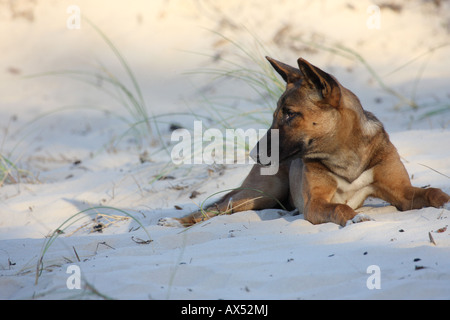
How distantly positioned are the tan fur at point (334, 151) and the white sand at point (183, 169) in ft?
0.55

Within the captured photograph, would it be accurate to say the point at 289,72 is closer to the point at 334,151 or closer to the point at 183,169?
the point at 334,151

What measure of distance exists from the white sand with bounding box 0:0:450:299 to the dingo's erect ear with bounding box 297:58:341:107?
94 cm

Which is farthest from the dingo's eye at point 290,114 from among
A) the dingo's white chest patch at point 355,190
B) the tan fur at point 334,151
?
the dingo's white chest patch at point 355,190

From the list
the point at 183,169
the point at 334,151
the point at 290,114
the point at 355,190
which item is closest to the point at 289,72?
the point at 290,114

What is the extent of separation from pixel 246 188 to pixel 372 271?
220 cm

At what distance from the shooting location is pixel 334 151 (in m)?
4.45

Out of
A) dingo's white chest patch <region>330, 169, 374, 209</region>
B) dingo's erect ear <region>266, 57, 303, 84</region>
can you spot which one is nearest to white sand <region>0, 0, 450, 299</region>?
dingo's white chest patch <region>330, 169, 374, 209</region>

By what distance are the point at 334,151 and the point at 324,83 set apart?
556mm

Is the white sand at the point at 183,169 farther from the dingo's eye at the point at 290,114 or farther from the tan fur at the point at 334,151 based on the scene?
the dingo's eye at the point at 290,114

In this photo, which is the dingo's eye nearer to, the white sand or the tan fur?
the tan fur

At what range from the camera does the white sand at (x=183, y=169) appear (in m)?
3.10

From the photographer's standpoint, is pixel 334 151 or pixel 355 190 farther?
pixel 355 190
